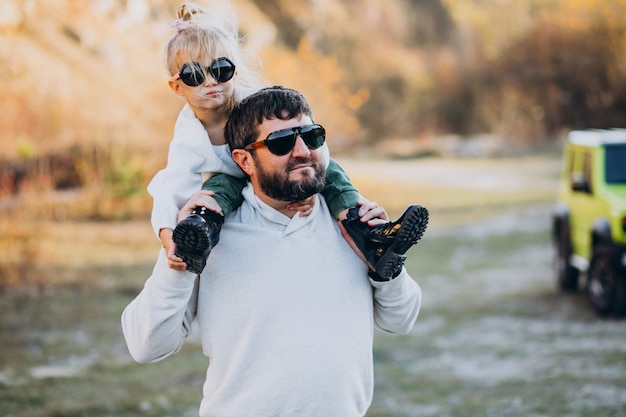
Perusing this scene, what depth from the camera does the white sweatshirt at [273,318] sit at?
2541 millimetres

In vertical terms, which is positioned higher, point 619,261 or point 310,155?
point 310,155

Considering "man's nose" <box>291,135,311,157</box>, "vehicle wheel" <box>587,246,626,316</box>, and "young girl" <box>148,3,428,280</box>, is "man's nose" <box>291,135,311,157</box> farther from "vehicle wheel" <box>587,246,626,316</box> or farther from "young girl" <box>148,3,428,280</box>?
"vehicle wheel" <box>587,246,626,316</box>

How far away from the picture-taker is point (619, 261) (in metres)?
8.33

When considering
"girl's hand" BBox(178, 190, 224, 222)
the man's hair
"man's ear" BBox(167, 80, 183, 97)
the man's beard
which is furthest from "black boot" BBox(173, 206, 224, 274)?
"man's ear" BBox(167, 80, 183, 97)

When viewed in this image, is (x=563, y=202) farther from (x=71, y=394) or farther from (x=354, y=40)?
(x=354, y=40)

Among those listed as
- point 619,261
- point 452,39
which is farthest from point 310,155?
point 452,39

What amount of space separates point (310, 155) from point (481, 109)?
104ft

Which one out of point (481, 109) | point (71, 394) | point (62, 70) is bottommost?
point (481, 109)

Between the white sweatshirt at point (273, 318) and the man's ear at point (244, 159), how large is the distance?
0.15 m

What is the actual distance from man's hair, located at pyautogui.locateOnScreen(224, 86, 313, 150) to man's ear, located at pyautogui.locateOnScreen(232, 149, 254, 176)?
2 cm

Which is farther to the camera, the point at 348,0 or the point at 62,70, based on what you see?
the point at 348,0

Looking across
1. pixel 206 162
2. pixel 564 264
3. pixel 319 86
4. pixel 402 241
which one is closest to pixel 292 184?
pixel 402 241

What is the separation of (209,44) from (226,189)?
62cm

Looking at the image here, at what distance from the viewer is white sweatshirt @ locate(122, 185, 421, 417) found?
100 inches
